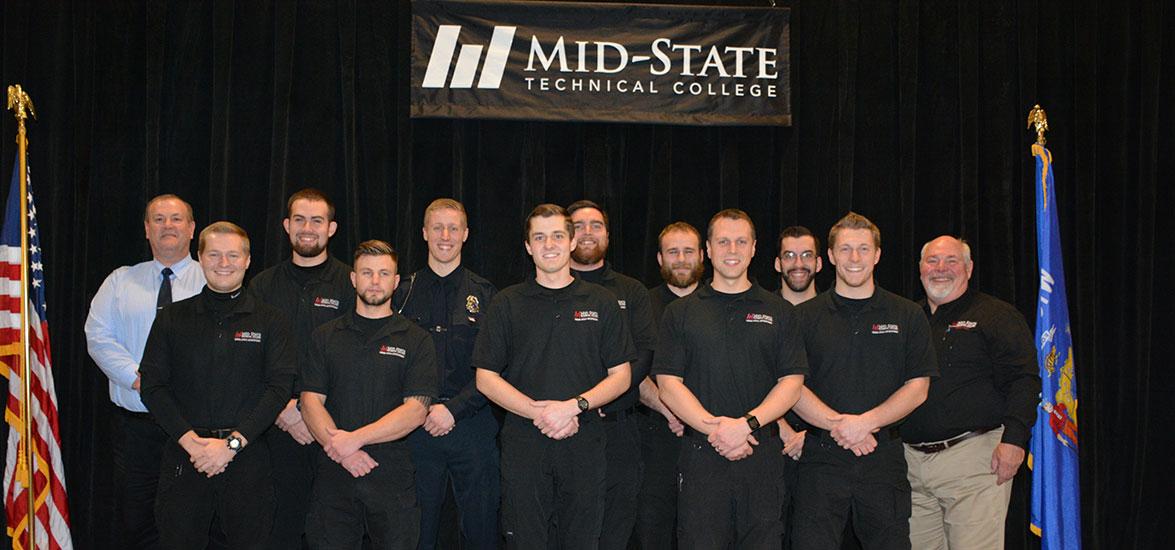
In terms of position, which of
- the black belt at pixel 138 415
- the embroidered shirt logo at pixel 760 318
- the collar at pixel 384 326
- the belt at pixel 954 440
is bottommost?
the belt at pixel 954 440

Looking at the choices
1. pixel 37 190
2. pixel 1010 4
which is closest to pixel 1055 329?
pixel 1010 4

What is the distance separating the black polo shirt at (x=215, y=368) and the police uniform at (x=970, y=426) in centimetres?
291

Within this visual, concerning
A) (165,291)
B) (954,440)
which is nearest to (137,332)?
(165,291)

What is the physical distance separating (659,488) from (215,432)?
2064mm

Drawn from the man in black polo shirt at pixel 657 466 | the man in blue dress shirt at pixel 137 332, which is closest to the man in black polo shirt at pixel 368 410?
the man in blue dress shirt at pixel 137 332

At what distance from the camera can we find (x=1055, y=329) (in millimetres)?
5133

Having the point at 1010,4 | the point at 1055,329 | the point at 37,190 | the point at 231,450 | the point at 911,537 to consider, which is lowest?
the point at 911,537

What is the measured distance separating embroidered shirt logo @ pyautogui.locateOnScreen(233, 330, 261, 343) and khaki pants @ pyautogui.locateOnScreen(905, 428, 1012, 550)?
3013mm

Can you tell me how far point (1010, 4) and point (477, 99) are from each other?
3459 millimetres

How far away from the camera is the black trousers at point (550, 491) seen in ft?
12.8

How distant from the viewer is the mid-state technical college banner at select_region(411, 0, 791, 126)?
18.5 ft

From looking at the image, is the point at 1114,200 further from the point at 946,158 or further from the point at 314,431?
the point at 314,431

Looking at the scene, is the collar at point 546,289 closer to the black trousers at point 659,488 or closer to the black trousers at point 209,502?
the black trousers at point 659,488

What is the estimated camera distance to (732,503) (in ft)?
12.7
